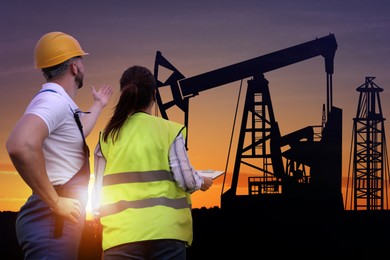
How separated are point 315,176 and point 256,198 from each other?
2.02 metres

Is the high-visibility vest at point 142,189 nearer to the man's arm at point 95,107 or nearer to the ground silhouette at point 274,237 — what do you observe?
the man's arm at point 95,107

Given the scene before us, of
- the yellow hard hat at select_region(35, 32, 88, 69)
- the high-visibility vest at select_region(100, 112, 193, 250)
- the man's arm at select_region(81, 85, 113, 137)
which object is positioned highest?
the yellow hard hat at select_region(35, 32, 88, 69)

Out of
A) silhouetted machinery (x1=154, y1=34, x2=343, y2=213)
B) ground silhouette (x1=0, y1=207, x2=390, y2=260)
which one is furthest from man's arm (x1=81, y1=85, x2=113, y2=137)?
silhouetted machinery (x1=154, y1=34, x2=343, y2=213)

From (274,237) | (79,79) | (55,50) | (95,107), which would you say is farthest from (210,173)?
(274,237)

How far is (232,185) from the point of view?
22.8m

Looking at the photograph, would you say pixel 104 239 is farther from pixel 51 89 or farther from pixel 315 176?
pixel 315 176

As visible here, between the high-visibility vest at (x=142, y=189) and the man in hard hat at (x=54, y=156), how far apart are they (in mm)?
→ 210

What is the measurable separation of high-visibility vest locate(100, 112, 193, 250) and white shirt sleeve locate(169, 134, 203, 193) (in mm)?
29

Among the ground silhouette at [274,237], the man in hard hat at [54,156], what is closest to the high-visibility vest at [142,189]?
the man in hard hat at [54,156]

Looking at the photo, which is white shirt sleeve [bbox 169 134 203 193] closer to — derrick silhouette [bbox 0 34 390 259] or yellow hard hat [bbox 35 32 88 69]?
yellow hard hat [bbox 35 32 88 69]

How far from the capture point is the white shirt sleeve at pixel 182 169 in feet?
11.0

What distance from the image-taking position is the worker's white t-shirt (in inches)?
120

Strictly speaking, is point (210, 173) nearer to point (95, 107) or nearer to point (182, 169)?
point (182, 169)

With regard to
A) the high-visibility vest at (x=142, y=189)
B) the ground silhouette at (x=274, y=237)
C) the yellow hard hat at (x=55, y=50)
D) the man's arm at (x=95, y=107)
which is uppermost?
the yellow hard hat at (x=55, y=50)
